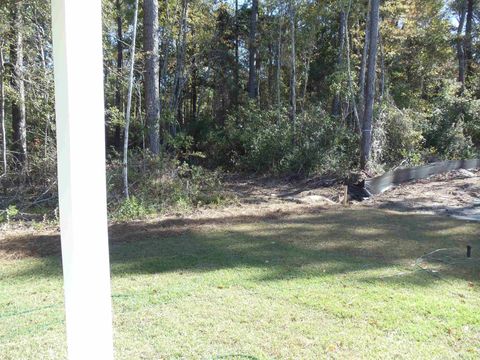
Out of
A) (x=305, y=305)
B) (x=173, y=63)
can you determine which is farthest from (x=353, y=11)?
(x=305, y=305)

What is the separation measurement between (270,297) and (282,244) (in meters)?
2.11

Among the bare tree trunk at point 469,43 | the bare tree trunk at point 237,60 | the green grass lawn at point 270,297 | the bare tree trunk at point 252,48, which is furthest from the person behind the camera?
the bare tree trunk at point 469,43

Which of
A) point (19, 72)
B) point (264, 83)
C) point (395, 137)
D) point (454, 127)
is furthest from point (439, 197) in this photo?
point (264, 83)

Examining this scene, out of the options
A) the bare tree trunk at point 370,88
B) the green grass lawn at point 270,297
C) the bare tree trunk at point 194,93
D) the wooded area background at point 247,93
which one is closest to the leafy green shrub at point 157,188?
the wooded area background at point 247,93

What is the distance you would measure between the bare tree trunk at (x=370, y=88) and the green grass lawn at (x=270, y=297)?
19.8 ft

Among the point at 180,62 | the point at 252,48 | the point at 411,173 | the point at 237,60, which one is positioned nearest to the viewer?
the point at 411,173

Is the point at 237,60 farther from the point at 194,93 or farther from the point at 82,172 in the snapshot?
the point at 82,172

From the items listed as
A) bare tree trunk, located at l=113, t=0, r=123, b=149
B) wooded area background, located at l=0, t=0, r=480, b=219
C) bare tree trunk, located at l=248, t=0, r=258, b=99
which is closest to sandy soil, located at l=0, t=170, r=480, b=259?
wooded area background, located at l=0, t=0, r=480, b=219

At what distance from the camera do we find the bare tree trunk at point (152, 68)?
9.57 m

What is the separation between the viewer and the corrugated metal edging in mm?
10781

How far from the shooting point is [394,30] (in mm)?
18156

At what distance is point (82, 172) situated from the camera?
1.27 metres

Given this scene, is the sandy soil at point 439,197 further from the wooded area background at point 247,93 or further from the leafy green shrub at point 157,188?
the leafy green shrub at point 157,188

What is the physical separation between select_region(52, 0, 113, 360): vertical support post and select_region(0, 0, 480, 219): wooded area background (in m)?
7.28
